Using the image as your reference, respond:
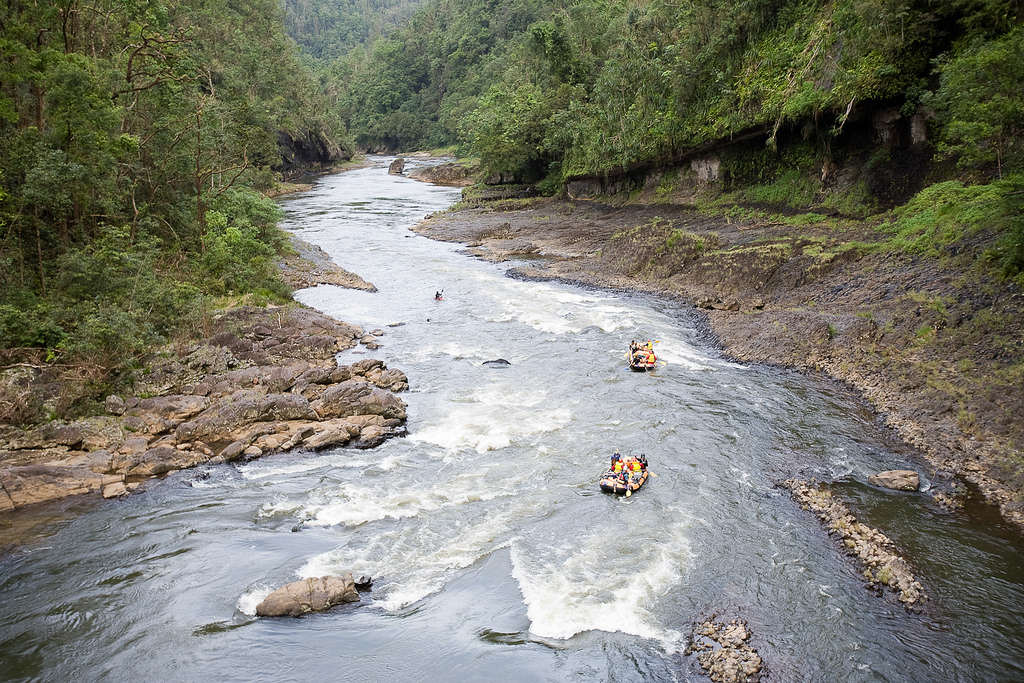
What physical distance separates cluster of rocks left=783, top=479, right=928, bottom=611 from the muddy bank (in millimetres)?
2602

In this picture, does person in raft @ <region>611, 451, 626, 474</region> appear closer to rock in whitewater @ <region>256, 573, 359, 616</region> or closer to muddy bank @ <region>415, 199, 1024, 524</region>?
rock in whitewater @ <region>256, 573, 359, 616</region>

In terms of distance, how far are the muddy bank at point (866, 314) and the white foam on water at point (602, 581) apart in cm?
701

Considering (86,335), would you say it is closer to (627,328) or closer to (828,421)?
(627,328)

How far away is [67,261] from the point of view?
20250 millimetres

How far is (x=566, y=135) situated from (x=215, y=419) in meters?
44.9

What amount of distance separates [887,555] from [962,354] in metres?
9.56

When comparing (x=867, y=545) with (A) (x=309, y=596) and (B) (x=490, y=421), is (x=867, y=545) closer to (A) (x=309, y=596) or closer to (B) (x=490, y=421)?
(B) (x=490, y=421)

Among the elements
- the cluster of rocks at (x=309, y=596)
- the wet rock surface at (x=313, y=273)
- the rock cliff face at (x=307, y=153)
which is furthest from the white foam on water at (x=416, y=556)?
the rock cliff face at (x=307, y=153)

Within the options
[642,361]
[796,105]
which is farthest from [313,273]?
[796,105]

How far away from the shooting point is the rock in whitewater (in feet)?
38.3

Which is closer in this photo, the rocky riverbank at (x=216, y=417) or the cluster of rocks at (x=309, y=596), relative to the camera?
the cluster of rocks at (x=309, y=596)

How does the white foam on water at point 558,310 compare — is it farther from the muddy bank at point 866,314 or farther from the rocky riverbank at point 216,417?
the rocky riverbank at point 216,417

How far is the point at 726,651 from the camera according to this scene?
1043cm

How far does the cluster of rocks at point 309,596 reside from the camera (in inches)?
460
